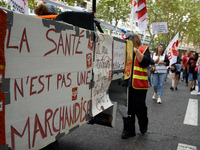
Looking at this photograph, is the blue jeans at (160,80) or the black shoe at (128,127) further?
the blue jeans at (160,80)

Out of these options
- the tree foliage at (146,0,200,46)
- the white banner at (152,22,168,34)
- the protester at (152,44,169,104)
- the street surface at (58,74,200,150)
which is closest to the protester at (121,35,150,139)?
the street surface at (58,74,200,150)

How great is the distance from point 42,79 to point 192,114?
212 inches

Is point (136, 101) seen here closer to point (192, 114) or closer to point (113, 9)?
point (192, 114)

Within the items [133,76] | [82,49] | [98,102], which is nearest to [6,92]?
[82,49]

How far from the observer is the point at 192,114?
5.98m

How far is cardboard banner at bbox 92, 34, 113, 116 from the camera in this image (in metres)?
2.33

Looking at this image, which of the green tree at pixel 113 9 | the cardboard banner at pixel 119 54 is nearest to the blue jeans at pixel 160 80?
the cardboard banner at pixel 119 54

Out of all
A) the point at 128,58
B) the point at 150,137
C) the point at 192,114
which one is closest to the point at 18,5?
the point at 128,58

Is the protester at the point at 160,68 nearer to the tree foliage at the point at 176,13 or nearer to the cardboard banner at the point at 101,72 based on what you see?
the cardboard banner at the point at 101,72

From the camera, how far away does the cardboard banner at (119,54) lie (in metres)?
2.81

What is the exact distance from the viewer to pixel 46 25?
4.92ft

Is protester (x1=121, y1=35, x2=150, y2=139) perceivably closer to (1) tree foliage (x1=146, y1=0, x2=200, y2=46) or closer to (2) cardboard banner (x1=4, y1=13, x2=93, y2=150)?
(2) cardboard banner (x1=4, y1=13, x2=93, y2=150)

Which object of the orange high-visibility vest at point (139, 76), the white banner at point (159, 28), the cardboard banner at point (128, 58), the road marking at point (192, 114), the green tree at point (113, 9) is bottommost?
the road marking at point (192, 114)

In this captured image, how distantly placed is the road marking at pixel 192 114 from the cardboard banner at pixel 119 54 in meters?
2.91
